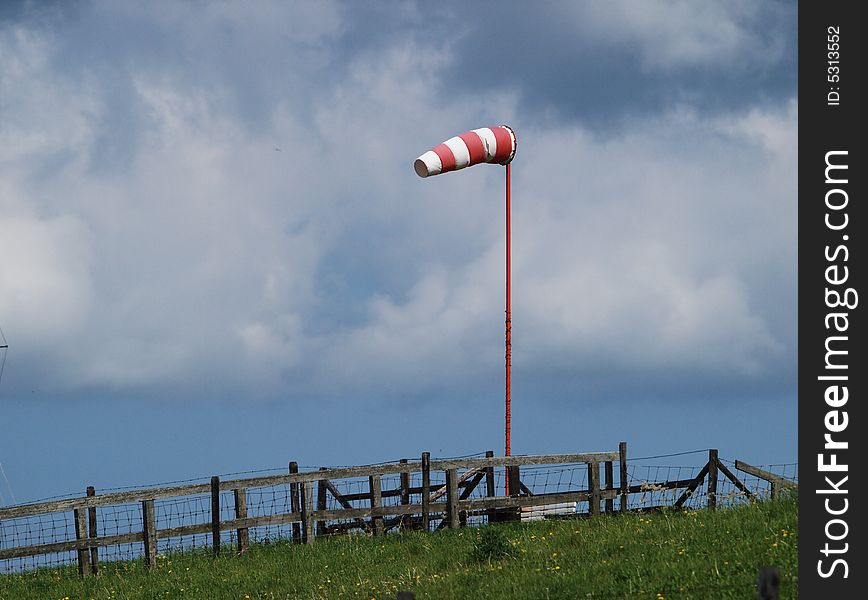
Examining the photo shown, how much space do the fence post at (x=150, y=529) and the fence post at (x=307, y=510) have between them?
294 cm

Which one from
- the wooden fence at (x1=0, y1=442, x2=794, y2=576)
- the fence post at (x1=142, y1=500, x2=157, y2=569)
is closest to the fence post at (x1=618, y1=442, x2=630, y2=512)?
the wooden fence at (x1=0, y1=442, x2=794, y2=576)

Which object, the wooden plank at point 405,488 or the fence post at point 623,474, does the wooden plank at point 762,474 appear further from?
the wooden plank at point 405,488

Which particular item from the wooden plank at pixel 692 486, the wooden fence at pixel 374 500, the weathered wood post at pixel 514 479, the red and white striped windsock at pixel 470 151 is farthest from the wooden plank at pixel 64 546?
the wooden plank at pixel 692 486

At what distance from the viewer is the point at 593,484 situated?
25.0 meters

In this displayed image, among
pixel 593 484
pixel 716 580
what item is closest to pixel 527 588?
pixel 716 580

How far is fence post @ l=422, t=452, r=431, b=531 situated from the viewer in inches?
918

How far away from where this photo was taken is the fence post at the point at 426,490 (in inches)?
918

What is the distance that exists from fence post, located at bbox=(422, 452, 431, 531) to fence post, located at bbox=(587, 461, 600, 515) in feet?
12.3

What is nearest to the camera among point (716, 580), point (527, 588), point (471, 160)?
point (716, 580)

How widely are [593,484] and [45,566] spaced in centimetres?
1201

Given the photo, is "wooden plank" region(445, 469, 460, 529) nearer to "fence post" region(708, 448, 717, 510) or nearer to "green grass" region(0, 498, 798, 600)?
"green grass" region(0, 498, 798, 600)
